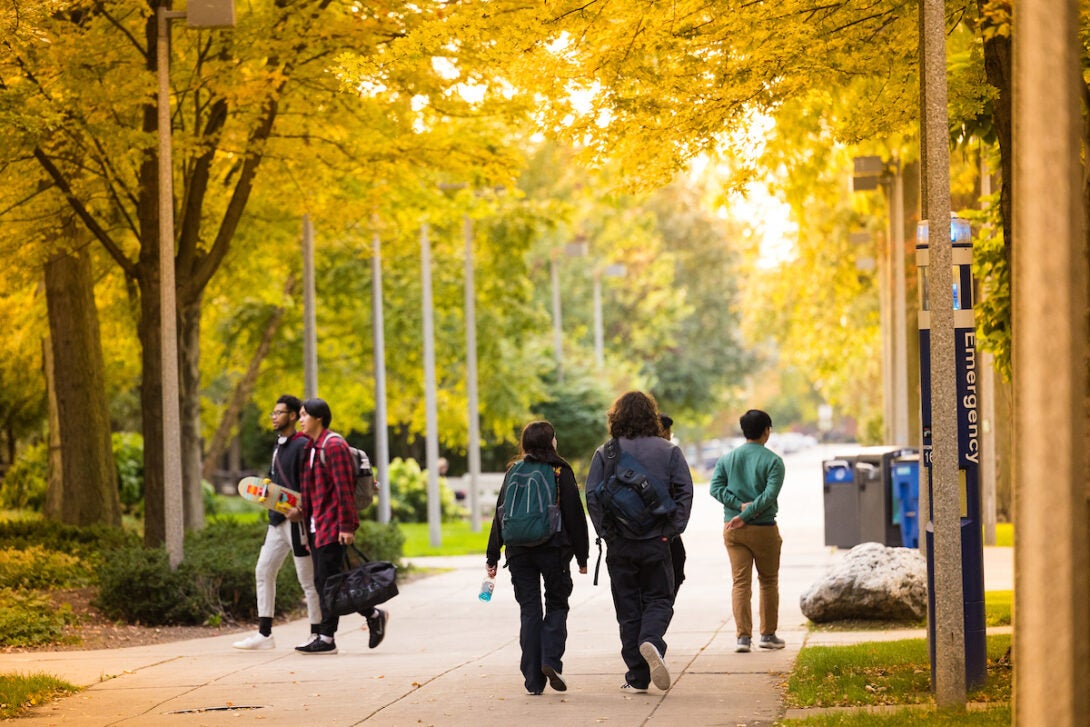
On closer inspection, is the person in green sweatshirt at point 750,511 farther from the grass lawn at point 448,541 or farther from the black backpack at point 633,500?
the grass lawn at point 448,541

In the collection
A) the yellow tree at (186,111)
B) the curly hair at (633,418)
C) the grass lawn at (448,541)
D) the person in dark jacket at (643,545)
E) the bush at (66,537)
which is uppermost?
the yellow tree at (186,111)

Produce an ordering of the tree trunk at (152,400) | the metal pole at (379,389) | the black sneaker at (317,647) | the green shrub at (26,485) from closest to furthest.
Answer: the black sneaker at (317,647) < the tree trunk at (152,400) < the metal pole at (379,389) < the green shrub at (26,485)

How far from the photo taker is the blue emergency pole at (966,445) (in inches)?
341

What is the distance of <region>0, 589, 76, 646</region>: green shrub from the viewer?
13.4 metres

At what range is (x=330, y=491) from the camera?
11.7 m

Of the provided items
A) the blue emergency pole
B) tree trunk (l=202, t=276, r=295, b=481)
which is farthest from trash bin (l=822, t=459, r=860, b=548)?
tree trunk (l=202, t=276, r=295, b=481)

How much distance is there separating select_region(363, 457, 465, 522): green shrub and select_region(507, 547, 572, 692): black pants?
24894 millimetres

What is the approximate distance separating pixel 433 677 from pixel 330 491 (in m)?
1.82

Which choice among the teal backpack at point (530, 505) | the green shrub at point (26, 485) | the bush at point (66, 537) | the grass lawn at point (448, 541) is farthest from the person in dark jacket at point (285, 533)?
the green shrub at point (26, 485)

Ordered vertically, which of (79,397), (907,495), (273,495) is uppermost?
(79,397)

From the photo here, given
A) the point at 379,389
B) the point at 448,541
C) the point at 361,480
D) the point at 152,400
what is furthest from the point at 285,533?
the point at 448,541

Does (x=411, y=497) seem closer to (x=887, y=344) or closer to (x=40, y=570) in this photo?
(x=887, y=344)

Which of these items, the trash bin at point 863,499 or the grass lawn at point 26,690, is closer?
the grass lawn at point 26,690

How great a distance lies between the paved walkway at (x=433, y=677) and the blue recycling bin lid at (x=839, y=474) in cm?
408
